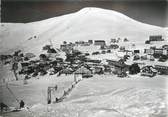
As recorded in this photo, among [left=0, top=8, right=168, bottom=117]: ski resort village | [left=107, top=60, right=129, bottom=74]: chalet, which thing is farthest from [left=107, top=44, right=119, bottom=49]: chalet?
[left=107, top=60, right=129, bottom=74]: chalet

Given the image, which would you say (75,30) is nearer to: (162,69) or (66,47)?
(66,47)

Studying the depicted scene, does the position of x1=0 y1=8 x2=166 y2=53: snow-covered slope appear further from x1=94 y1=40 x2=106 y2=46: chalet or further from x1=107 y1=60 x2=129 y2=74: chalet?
x1=107 y1=60 x2=129 y2=74: chalet

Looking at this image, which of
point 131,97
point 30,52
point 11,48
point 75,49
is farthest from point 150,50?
point 11,48

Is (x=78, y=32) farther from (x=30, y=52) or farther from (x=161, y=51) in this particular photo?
(x=161, y=51)

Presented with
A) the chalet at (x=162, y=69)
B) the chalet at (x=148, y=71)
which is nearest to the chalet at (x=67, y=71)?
the chalet at (x=148, y=71)

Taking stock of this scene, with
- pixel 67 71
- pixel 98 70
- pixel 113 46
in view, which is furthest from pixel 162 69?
pixel 67 71

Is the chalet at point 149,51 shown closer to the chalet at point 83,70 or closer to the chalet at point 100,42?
the chalet at point 100,42
